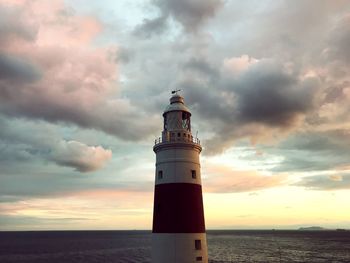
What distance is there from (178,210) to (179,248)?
212 cm

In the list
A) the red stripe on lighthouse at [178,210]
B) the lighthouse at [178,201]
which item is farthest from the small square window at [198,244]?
the red stripe on lighthouse at [178,210]

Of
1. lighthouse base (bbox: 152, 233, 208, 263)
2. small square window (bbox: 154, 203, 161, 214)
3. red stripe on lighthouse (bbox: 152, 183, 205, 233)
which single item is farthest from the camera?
small square window (bbox: 154, 203, 161, 214)

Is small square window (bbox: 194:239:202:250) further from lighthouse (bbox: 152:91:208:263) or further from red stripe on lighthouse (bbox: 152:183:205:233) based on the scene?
red stripe on lighthouse (bbox: 152:183:205:233)

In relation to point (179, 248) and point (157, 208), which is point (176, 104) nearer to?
point (157, 208)

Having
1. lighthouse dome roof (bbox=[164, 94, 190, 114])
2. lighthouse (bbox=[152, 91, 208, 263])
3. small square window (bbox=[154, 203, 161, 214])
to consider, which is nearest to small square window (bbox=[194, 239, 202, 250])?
lighthouse (bbox=[152, 91, 208, 263])

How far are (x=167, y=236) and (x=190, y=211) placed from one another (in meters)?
1.96

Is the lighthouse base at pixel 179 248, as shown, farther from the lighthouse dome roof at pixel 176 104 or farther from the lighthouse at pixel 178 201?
the lighthouse dome roof at pixel 176 104

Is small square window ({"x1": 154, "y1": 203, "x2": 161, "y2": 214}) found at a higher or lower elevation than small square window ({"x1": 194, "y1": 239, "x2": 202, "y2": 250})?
higher

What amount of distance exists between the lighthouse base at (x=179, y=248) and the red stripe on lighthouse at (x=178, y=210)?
1.09 feet

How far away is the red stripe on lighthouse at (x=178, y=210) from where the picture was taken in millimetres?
20156

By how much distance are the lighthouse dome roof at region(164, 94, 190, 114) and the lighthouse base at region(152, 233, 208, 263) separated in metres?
7.68

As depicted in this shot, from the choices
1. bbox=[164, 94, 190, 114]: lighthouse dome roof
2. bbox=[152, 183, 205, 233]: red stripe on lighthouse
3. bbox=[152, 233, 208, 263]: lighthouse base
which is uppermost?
bbox=[164, 94, 190, 114]: lighthouse dome roof

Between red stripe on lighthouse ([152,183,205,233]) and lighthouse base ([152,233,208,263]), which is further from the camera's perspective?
red stripe on lighthouse ([152,183,205,233])

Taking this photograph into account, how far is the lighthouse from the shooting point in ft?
65.4
